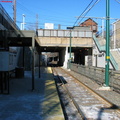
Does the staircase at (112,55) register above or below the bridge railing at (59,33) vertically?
below

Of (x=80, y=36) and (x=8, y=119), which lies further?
(x=80, y=36)

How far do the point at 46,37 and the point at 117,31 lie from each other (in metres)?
14.5

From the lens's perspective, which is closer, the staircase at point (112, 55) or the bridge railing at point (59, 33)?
the staircase at point (112, 55)

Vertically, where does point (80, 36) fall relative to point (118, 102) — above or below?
above

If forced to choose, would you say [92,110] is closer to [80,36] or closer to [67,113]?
[67,113]

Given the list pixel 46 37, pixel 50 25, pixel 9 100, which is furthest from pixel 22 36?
pixel 50 25

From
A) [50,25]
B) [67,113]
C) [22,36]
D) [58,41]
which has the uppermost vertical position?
[50,25]

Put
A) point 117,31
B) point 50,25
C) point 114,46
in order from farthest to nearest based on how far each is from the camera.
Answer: point 50,25, point 117,31, point 114,46

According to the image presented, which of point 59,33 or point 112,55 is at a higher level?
point 59,33

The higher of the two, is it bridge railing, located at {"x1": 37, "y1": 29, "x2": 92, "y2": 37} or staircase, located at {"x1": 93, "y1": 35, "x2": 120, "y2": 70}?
bridge railing, located at {"x1": 37, "y1": 29, "x2": 92, "y2": 37}

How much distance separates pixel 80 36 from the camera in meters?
41.4

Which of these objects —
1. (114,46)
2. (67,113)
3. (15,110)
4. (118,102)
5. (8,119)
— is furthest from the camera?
(114,46)

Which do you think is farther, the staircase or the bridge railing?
the bridge railing

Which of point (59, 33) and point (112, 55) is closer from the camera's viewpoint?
point (112, 55)
